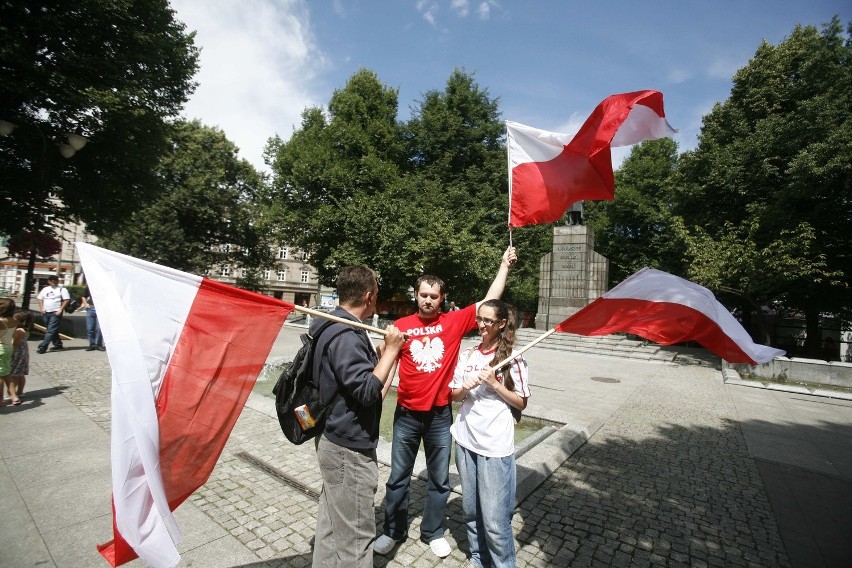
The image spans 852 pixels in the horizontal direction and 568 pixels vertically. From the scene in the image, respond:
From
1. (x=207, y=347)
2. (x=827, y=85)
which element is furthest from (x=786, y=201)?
(x=207, y=347)

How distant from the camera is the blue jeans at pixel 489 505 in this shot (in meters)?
2.92

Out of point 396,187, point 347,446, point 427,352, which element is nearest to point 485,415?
point 427,352

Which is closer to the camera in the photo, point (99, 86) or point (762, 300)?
point (99, 86)

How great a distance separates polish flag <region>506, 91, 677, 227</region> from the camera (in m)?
4.37

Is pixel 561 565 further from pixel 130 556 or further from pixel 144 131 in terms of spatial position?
pixel 144 131

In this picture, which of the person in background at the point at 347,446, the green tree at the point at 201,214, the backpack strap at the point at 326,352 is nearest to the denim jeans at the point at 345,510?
the person in background at the point at 347,446

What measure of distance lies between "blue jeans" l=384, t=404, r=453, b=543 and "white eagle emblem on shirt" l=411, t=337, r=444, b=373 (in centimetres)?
38

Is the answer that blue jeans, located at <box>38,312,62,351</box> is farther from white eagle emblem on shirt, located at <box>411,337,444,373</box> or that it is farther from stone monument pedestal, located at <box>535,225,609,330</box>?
stone monument pedestal, located at <box>535,225,609,330</box>

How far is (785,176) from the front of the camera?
18.4 meters

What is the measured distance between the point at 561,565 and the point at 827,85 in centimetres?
2524

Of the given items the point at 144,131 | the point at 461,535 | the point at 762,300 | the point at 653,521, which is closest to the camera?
the point at 461,535

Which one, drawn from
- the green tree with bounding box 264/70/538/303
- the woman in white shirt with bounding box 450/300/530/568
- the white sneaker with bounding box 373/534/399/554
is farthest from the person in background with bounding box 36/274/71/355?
the green tree with bounding box 264/70/538/303

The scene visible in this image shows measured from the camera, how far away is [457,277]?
1145 inches

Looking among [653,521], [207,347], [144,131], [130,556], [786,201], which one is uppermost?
[144,131]
